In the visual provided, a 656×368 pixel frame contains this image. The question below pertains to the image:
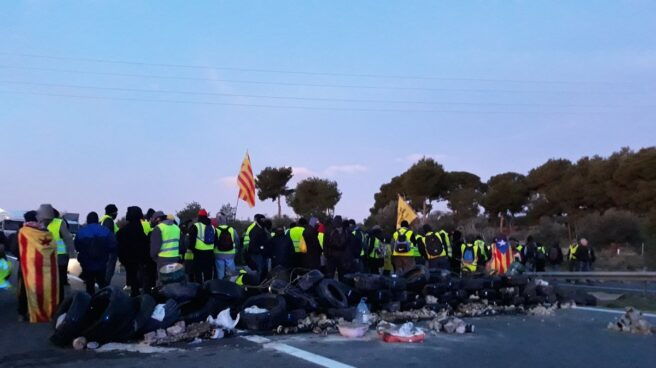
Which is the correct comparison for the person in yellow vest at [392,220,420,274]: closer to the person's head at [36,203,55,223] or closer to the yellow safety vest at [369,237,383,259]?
the yellow safety vest at [369,237,383,259]

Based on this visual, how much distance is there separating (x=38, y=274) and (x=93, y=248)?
135 centimetres

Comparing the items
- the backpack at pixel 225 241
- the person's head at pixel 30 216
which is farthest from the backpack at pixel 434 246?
the person's head at pixel 30 216

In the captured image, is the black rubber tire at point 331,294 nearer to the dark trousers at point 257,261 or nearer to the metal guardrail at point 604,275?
the dark trousers at point 257,261

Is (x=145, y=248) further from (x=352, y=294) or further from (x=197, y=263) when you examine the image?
(x=352, y=294)

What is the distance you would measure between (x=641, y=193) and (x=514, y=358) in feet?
160

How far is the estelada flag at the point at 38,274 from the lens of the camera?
1092cm

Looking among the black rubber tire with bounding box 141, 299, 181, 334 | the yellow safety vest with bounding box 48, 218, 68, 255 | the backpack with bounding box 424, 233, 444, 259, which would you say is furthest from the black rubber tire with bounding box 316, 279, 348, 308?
the backpack with bounding box 424, 233, 444, 259

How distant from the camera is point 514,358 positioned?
28.5 feet

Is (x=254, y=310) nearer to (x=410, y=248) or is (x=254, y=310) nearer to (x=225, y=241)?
(x=225, y=241)

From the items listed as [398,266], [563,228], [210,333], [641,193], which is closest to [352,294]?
[210,333]

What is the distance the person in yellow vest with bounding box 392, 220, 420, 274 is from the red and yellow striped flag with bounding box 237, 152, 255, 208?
6980 mm

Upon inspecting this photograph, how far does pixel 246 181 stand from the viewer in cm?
2462

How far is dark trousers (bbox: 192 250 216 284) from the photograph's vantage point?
14586 mm

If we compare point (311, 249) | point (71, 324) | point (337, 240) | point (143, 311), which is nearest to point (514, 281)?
point (337, 240)
